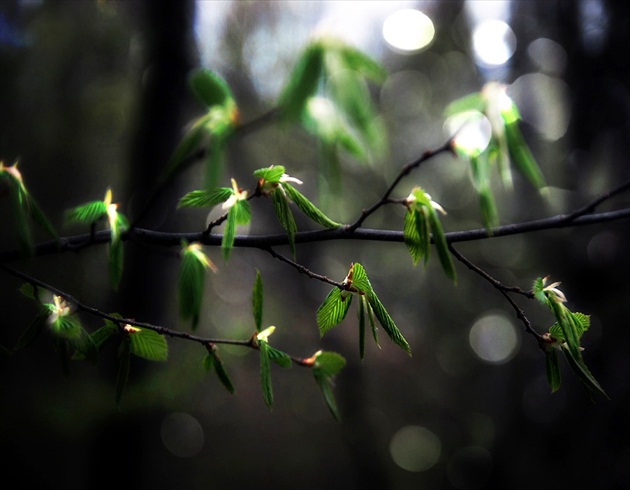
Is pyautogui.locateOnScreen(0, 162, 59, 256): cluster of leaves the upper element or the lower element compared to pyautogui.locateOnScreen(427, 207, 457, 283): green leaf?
upper

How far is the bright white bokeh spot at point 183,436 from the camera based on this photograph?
4738 mm

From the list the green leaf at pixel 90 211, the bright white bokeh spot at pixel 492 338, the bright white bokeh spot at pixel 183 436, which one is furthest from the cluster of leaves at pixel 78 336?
the bright white bokeh spot at pixel 183 436

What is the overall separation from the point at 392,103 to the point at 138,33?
6.95ft

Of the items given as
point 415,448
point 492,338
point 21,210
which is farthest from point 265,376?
point 415,448

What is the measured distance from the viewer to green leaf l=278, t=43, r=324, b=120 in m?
0.38

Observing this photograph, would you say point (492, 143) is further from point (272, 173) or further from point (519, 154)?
point (272, 173)

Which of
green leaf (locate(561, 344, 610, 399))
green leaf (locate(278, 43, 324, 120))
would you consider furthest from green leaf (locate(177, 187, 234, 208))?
green leaf (locate(561, 344, 610, 399))

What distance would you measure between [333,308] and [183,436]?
4992 mm

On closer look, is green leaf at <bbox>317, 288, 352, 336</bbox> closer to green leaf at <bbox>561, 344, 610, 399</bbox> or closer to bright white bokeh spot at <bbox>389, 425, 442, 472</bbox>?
green leaf at <bbox>561, 344, 610, 399</bbox>

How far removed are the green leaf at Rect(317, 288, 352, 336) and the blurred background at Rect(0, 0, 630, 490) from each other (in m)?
0.83

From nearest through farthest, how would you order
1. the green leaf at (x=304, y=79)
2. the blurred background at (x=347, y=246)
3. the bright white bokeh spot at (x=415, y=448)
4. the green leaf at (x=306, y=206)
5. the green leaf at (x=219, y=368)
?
the green leaf at (x=304, y=79) → the green leaf at (x=306, y=206) → the green leaf at (x=219, y=368) → the blurred background at (x=347, y=246) → the bright white bokeh spot at (x=415, y=448)

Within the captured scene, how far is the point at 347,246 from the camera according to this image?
3.71m

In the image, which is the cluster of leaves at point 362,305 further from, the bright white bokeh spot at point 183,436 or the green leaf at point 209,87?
the bright white bokeh spot at point 183,436

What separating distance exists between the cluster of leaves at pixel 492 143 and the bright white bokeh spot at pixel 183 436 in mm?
4717
